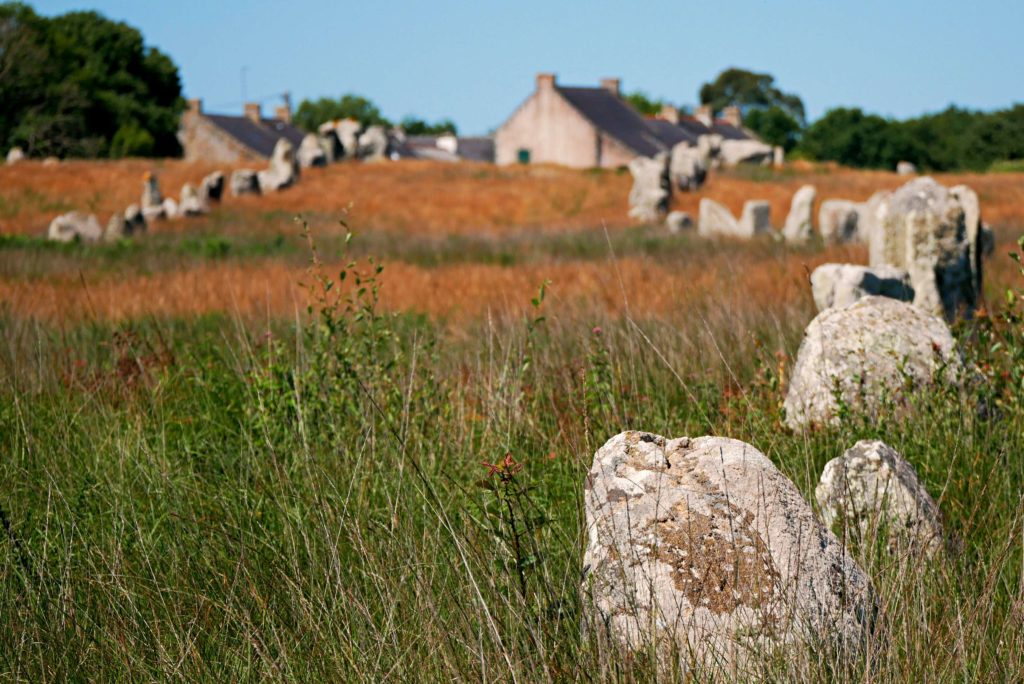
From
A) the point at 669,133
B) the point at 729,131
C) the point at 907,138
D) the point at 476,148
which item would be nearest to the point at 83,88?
the point at 669,133

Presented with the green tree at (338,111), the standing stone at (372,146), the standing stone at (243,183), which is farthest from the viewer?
the green tree at (338,111)

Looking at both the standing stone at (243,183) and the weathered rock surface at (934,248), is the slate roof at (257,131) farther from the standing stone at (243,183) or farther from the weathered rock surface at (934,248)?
the weathered rock surface at (934,248)

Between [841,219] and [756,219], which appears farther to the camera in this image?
[756,219]

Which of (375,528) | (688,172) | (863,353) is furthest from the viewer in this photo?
(688,172)

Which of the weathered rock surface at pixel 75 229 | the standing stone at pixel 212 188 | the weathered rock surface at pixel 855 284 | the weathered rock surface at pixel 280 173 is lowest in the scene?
the weathered rock surface at pixel 855 284

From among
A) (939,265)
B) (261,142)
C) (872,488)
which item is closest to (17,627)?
(872,488)

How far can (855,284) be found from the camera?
853cm

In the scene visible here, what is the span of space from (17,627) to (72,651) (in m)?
0.22

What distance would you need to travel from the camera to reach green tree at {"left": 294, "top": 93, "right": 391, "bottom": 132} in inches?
4266

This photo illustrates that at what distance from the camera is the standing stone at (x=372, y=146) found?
51.4 meters

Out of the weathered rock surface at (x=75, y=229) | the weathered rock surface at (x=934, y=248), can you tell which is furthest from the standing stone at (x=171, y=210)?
the weathered rock surface at (x=934, y=248)

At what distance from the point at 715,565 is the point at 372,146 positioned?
5015cm

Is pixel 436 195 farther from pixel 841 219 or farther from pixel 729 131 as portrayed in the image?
pixel 729 131

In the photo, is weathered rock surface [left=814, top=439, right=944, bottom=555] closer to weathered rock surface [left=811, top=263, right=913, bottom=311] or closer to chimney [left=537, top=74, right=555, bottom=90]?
weathered rock surface [left=811, top=263, right=913, bottom=311]
